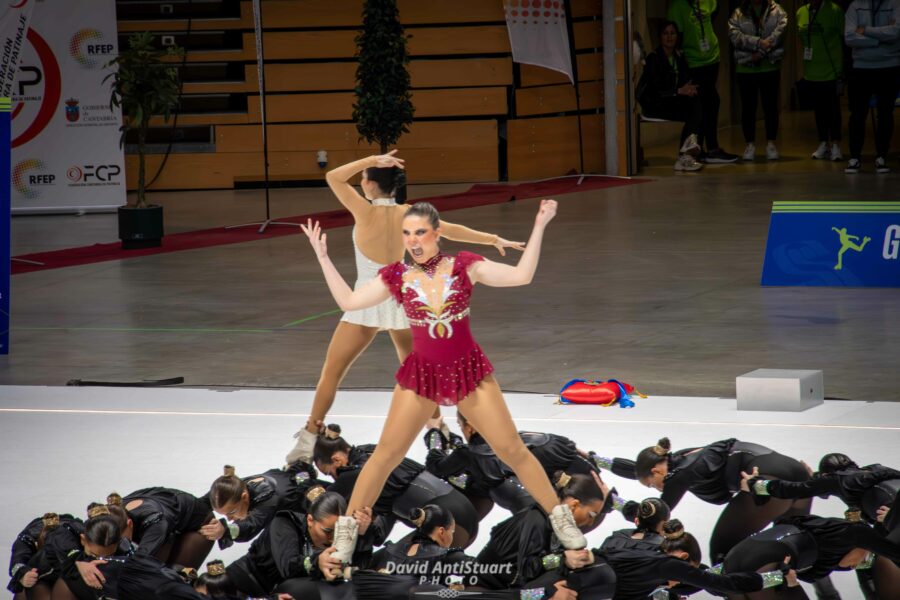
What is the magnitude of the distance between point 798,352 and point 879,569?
4.15 metres

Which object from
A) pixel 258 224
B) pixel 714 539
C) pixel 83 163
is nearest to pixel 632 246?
pixel 258 224

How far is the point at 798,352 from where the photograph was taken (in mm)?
8305

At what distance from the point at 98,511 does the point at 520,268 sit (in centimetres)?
149

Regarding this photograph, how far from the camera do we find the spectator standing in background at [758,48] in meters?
18.1

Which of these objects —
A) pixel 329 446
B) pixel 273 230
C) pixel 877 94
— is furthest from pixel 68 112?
pixel 329 446

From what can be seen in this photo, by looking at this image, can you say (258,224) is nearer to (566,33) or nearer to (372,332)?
(566,33)

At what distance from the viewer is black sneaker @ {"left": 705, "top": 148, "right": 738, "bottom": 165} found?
19250 millimetres

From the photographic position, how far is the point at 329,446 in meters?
5.12

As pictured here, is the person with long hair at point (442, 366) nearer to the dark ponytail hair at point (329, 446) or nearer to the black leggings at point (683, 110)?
the dark ponytail hair at point (329, 446)

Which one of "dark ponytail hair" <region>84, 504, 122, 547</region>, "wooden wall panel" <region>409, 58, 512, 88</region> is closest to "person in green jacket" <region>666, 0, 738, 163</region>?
"wooden wall panel" <region>409, 58, 512, 88</region>

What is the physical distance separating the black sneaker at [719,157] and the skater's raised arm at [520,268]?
15.2 meters

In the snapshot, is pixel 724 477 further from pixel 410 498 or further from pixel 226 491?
pixel 226 491

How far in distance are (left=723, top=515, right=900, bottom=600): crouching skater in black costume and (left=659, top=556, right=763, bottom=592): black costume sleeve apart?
8 cm

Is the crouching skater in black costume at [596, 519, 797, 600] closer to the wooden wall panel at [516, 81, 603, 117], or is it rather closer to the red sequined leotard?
the red sequined leotard
